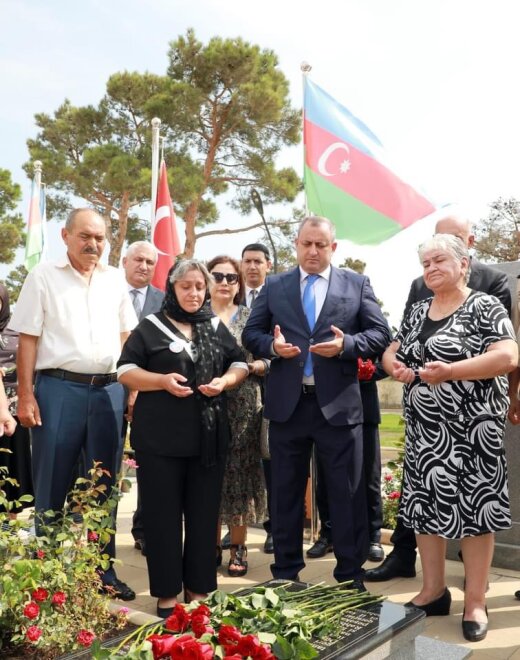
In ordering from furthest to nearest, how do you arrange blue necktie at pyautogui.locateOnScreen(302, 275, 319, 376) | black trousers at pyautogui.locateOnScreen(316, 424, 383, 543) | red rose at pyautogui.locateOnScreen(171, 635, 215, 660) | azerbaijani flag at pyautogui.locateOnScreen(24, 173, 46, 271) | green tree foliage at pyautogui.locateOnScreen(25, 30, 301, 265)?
green tree foliage at pyautogui.locateOnScreen(25, 30, 301, 265) → azerbaijani flag at pyautogui.locateOnScreen(24, 173, 46, 271) → black trousers at pyautogui.locateOnScreen(316, 424, 383, 543) → blue necktie at pyautogui.locateOnScreen(302, 275, 319, 376) → red rose at pyautogui.locateOnScreen(171, 635, 215, 660)

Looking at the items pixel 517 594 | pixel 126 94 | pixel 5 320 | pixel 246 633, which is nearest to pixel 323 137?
pixel 5 320

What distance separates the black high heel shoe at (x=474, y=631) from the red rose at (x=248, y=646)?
170 centimetres

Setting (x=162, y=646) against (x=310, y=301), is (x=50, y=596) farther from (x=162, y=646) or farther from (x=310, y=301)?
(x=310, y=301)

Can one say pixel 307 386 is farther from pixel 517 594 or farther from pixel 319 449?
Answer: pixel 517 594

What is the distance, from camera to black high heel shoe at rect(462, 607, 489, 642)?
3215 millimetres

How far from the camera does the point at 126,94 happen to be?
21078mm

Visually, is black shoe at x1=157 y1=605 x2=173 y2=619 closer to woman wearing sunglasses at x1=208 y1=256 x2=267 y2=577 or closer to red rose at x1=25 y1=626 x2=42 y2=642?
woman wearing sunglasses at x1=208 y1=256 x2=267 y2=577

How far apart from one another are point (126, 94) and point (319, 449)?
19.6m

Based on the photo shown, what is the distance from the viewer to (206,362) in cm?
351

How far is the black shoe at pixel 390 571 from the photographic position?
4.11 metres

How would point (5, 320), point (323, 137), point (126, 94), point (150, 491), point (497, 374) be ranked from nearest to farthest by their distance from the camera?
point (497, 374), point (150, 491), point (5, 320), point (323, 137), point (126, 94)

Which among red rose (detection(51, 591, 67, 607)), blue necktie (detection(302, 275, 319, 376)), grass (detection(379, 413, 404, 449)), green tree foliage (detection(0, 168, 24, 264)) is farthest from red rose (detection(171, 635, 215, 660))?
green tree foliage (detection(0, 168, 24, 264))

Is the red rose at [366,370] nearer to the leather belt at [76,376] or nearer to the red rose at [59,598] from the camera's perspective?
the leather belt at [76,376]

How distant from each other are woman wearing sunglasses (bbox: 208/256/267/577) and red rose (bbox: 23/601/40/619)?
180 centimetres
